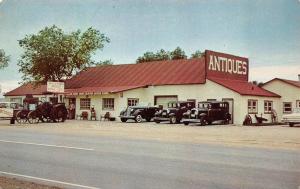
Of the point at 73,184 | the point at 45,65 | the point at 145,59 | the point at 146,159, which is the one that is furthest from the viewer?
the point at 145,59

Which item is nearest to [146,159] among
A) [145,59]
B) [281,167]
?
[281,167]

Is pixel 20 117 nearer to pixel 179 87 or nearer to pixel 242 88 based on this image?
pixel 179 87

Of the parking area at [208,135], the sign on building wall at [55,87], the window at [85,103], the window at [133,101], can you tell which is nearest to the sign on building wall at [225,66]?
the window at [133,101]

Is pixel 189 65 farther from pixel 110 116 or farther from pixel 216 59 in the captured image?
pixel 110 116

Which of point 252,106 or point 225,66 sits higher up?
point 225,66

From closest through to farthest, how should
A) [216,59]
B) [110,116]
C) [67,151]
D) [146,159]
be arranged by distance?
1. [146,159]
2. [67,151]
3. [216,59]
4. [110,116]

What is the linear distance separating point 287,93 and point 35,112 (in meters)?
19.7

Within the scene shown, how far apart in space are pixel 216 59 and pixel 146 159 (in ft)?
80.3

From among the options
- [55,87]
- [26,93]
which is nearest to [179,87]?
[55,87]

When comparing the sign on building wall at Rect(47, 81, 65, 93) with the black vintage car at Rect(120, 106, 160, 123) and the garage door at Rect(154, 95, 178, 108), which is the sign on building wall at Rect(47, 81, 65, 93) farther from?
the garage door at Rect(154, 95, 178, 108)

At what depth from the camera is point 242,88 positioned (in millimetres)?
32969

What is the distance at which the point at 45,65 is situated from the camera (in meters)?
44.3

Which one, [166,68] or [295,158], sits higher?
[166,68]

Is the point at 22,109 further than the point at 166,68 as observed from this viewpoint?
No
